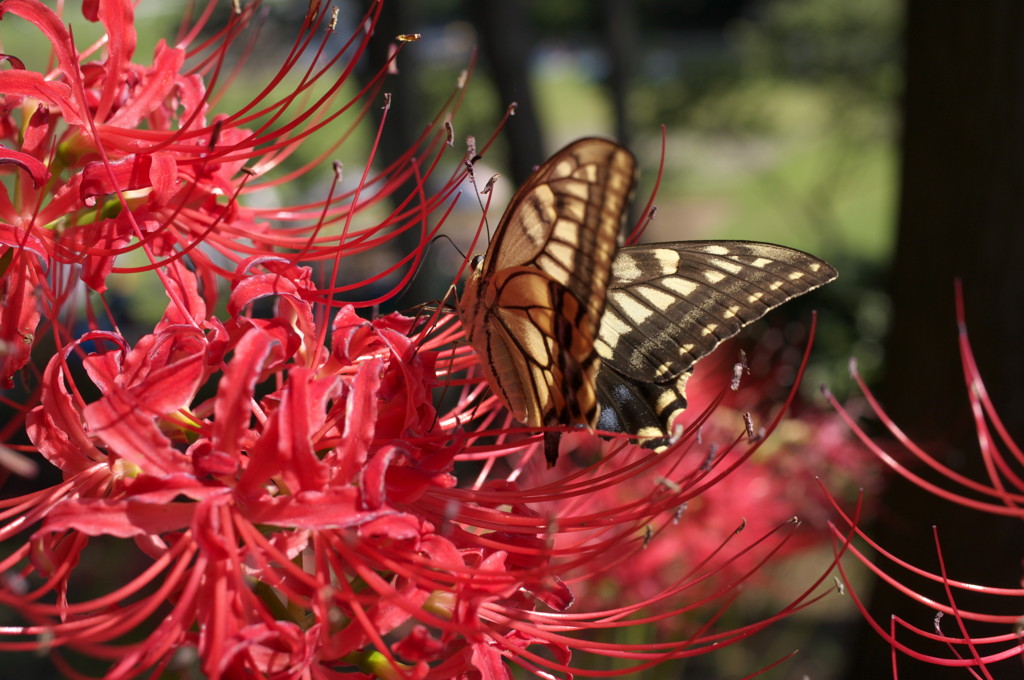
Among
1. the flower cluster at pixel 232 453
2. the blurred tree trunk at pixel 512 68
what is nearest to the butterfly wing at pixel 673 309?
the flower cluster at pixel 232 453

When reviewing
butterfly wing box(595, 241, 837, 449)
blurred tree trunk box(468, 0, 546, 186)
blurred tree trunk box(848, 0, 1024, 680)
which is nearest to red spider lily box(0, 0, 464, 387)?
butterfly wing box(595, 241, 837, 449)

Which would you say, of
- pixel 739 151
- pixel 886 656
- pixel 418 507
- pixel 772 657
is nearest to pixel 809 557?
pixel 772 657

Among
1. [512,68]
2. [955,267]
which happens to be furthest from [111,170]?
[512,68]

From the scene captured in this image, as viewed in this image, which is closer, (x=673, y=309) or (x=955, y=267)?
(x=673, y=309)

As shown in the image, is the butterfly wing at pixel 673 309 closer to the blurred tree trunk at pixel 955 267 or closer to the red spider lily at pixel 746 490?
the red spider lily at pixel 746 490

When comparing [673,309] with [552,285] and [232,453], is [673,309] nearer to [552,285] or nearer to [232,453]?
[552,285]

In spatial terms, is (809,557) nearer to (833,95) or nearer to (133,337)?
(133,337)

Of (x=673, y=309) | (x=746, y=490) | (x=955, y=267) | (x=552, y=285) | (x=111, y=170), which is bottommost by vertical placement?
(x=746, y=490)
